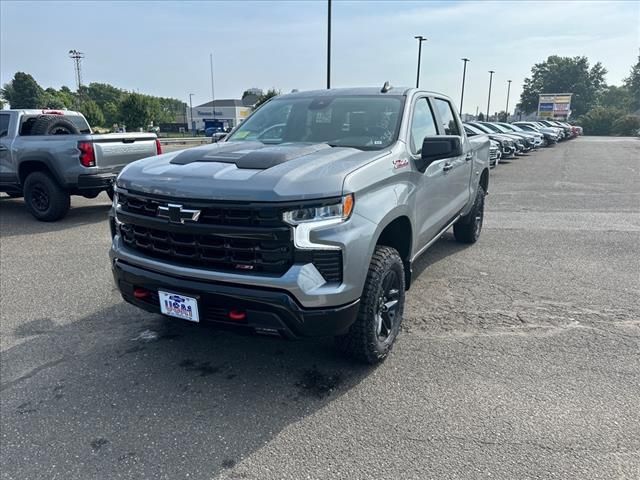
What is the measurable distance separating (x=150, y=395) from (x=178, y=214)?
120cm

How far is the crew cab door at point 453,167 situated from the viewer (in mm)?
4566

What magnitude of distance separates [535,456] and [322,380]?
1.31m

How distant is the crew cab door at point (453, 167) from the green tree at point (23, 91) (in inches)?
3073

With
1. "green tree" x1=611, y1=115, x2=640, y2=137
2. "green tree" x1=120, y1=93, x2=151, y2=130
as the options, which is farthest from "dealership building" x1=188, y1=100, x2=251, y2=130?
"green tree" x1=611, y1=115, x2=640, y2=137

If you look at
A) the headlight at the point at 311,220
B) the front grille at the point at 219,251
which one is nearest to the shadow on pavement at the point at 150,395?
the front grille at the point at 219,251

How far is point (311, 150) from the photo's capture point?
3.24m

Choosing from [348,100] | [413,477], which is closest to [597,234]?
[348,100]

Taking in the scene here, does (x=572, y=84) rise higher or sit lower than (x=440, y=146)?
higher

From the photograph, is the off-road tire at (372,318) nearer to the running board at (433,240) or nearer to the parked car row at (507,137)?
the running board at (433,240)

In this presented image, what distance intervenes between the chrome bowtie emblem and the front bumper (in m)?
0.35

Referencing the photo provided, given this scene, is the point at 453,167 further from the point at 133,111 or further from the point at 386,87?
the point at 133,111

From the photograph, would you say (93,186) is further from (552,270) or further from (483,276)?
(552,270)

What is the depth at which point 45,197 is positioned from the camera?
26.3ft

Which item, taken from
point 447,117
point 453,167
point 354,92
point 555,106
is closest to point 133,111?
point 555,106
